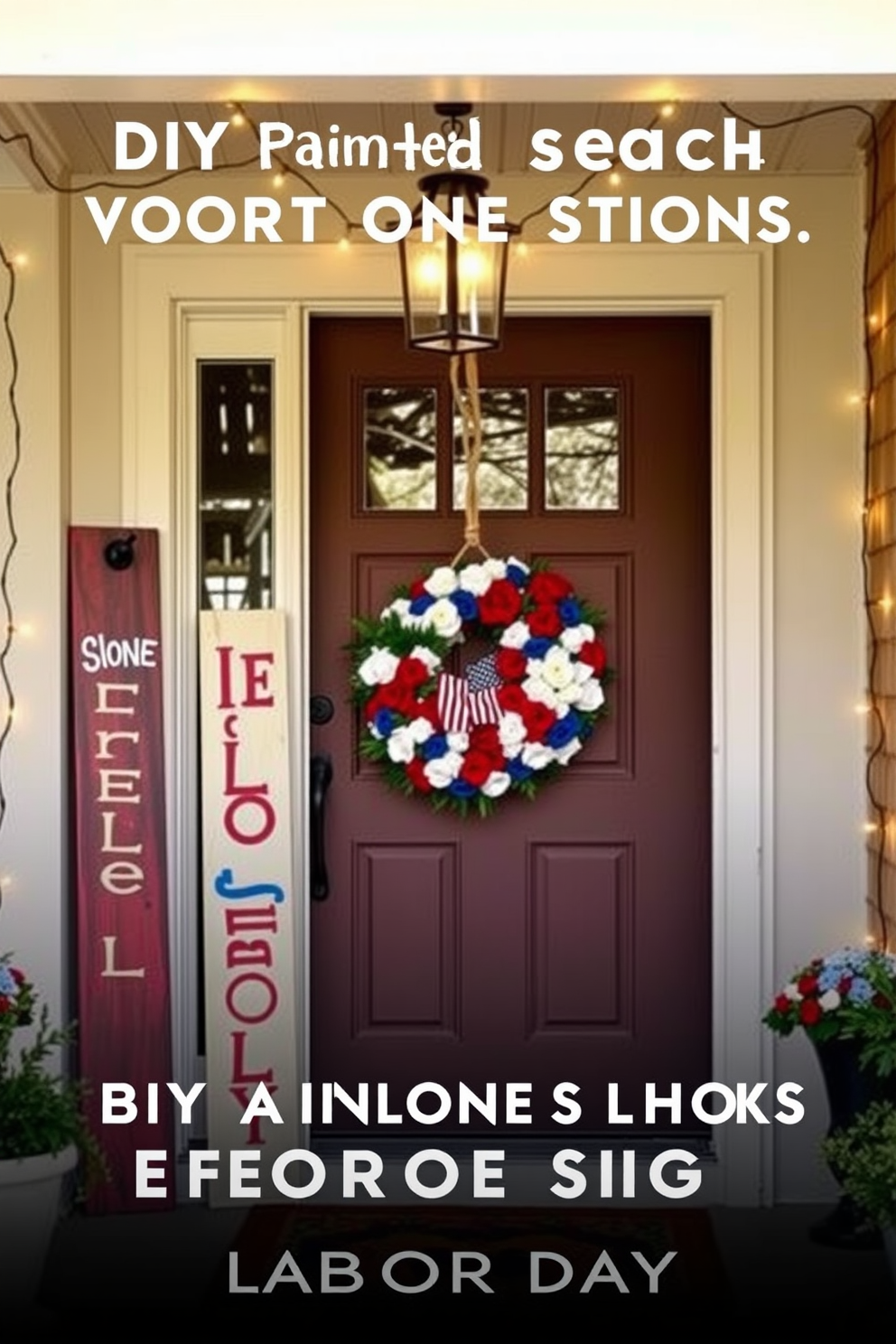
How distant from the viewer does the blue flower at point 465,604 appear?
4.99m

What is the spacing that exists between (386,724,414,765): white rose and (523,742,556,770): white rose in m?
0.28

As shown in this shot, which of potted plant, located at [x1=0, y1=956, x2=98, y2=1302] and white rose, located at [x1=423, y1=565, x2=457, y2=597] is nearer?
potted plant, located at [x1=0, y1=956, x2=98, y2=1302]

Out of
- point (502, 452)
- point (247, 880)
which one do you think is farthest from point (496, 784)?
point (502, 452)

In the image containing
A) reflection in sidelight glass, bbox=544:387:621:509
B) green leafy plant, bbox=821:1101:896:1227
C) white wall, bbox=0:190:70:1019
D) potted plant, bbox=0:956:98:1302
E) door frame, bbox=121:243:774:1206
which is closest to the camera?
green leafy plant, bbox=821:1101:896:1227

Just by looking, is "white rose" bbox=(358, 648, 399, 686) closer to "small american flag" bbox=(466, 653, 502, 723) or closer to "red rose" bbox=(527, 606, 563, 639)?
"small american flag" bbox=(466, 653, 502, 723)

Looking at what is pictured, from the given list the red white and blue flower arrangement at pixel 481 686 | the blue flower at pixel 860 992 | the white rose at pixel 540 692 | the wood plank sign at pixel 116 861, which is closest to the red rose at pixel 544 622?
the red white and blue flower arrangement at pixel 481 686

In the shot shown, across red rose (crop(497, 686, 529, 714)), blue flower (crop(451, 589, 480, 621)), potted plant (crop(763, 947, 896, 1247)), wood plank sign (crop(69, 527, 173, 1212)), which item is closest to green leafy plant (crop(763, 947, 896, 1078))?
potted plant (crop(763, 947, 896, 1247))

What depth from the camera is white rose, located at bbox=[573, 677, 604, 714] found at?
16.4 feet

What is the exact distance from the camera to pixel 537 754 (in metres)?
4.99

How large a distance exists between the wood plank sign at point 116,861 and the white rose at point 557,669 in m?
A: 0.98

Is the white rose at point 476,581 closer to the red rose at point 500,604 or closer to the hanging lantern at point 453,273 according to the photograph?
the red rose at point 500,604

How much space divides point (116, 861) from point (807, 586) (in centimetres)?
179

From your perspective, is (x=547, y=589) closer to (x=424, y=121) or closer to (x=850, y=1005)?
(x=424, y=121)
